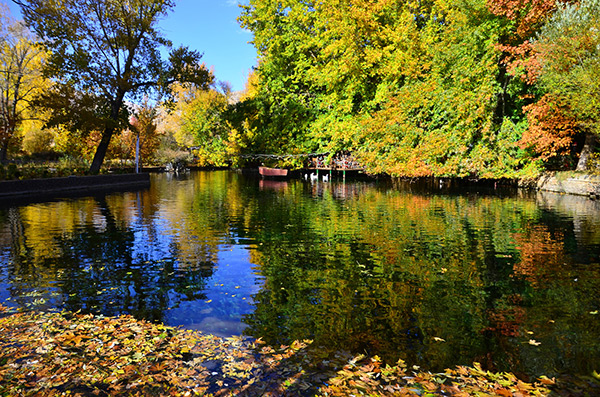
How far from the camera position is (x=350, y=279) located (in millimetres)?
8328

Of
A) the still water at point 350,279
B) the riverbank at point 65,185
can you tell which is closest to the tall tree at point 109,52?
the riverbank at point 65,185

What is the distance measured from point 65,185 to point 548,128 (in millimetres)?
33951

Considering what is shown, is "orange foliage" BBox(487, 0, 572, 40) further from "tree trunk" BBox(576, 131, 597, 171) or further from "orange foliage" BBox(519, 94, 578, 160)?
"tree trunk" BBox(576, 131, 597, 171)

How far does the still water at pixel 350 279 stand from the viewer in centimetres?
564

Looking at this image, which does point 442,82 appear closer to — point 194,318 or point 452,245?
point 452,245

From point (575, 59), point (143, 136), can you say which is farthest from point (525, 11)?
point (143, 136)

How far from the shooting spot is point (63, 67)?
1198 inches

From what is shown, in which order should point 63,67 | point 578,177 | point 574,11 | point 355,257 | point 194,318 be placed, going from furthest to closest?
1. point 63,67
2. point 578,177
3. point 574,11
4. point 355,257
5. point 194,318

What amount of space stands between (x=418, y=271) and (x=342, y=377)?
15.9ft

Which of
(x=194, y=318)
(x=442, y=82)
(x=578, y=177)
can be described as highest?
(x=442, y=82)

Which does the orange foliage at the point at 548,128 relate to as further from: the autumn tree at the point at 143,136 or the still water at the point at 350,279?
the autumn tree at the point at 143,136

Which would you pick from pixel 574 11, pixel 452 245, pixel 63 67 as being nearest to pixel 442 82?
pixel 574 11

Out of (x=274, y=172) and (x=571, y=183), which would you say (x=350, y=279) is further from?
(x=274, y=172)

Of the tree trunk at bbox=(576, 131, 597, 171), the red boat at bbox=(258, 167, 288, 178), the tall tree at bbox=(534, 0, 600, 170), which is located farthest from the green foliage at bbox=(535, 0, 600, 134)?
the red boat at bbox=(258, 167, 288, 178)
